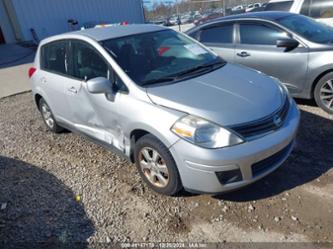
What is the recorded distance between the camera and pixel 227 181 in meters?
2.60

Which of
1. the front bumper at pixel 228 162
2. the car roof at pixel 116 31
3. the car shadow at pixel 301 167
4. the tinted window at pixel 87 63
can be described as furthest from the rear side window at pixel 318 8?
the tinted window at pixel 87 63

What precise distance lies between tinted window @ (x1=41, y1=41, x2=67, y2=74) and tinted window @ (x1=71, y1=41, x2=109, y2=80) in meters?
0.30

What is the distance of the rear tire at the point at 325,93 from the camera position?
14.0 feet

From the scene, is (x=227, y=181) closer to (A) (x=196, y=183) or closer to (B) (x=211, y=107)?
(A) (x=196, y=183)

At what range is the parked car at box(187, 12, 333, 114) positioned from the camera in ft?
14.2

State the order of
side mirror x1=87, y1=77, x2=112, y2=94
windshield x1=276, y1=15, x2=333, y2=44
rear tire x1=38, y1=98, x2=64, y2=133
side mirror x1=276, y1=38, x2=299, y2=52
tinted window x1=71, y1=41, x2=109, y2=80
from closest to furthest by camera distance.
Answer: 1. side mirror x1=87, y1=77, x2=112, y2=94
2. tinted window x1=71, y1=41, x2=109, y2=80
3. side mirror x1=276, y1=38, x2=299, y2=52
4. windshield x1=276, y1=15, x2=333, y2=44
5. rear tire x1=38, y1=98, x2=64, y2=133

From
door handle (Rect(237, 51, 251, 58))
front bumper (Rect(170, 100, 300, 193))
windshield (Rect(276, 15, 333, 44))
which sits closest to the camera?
front bumper (Rect(170, 100, 300, 193))

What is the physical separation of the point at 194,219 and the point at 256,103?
1.20m

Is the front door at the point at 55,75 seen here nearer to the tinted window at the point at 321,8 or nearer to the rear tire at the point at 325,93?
the rear tire at the point at 325,93

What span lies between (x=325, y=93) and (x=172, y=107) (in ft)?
9.27

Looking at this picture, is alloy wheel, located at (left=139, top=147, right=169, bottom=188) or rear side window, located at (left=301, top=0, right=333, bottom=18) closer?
alloy wheel, located at (left=139, top=147, right=169, bottom=188)

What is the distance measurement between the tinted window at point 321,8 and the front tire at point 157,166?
6329 millimetres

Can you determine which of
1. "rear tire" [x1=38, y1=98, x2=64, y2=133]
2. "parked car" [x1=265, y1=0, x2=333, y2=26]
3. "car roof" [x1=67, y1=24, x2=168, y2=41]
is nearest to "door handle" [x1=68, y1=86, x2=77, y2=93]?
"car roof" [x1=67, y1=24, x2=168, y2=41]

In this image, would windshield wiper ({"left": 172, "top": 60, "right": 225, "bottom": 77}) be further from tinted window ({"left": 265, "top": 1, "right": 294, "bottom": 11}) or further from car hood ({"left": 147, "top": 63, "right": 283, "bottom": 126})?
tinted window ({"left": 265, "top": 1, "right": 294, "bottom": 11})
